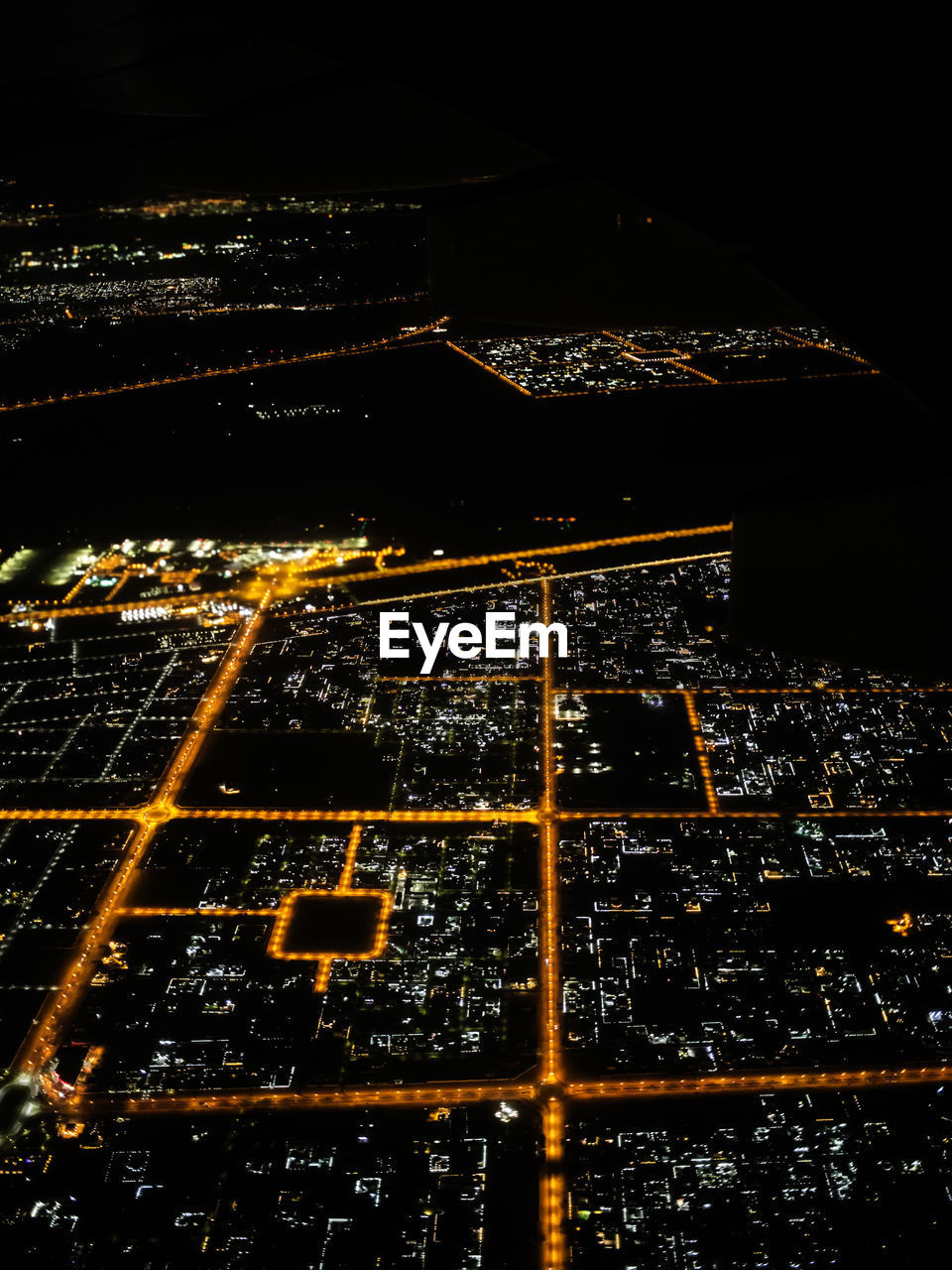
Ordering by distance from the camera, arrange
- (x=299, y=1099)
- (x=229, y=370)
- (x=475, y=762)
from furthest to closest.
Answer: (x=229, y=370) → (x=475, y=762) → (x=299, y=1099)

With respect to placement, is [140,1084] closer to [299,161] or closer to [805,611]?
[299,161]

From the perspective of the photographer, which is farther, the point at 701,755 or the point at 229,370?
the point at 229,370

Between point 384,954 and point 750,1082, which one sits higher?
point 384,954

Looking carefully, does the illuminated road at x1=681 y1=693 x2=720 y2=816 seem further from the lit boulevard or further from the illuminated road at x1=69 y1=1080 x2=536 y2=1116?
the illuminated road at x1=69 y1=1080 x2=536 y2=1116

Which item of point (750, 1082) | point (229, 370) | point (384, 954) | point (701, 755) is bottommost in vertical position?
point (750, 1082)

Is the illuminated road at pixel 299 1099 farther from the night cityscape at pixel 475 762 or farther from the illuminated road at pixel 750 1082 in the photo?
the illuminated road at pixel 750 1082

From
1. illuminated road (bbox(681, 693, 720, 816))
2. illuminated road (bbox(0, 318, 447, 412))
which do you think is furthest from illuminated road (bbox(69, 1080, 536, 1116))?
illuminated road (bbox(0, 318, 447, 412))

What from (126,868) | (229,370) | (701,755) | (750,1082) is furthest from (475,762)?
(229,370)

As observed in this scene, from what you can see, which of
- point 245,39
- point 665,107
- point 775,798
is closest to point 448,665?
point 775,798

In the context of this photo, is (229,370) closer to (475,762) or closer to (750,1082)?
(475,762)

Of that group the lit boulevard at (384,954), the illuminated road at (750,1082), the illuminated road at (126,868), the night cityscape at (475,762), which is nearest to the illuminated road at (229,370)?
the night cityscape at (475,762)
